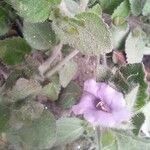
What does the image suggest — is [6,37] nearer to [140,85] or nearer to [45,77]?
[45,77]

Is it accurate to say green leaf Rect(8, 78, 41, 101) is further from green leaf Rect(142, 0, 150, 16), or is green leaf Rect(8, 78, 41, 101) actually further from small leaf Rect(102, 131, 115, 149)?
green leaf Rect(142, 0, 150, 16)

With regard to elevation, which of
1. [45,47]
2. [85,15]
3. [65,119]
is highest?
[85,15]

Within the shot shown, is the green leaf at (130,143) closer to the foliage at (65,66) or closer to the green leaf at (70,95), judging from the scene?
the foliage at (65,66)

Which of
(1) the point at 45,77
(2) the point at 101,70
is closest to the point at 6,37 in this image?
(1) the point at 45,77

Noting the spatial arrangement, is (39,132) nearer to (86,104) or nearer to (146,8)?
(86,104)

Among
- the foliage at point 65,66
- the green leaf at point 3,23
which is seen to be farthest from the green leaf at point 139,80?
the green leaf at point 3,23

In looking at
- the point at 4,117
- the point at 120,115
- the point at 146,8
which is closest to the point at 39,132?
the point at 4,117

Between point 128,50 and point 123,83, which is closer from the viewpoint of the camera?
point 123,83
